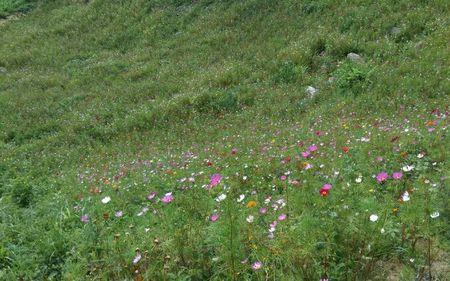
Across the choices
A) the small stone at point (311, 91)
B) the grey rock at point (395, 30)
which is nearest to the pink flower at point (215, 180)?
the small stone at point (311, 91)

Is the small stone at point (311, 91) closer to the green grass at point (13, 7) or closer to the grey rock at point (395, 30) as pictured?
the grey rock at point (395, 30)

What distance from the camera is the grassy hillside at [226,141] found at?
439cm

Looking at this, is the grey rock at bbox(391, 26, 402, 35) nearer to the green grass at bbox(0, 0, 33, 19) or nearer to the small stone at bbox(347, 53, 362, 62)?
the small stone at bbox(347, 53, 362, 62)

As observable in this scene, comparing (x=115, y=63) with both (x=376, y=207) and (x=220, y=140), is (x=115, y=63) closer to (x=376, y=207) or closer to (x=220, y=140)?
(x=220, y=140)

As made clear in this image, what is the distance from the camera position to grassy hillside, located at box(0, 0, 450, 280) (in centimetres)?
439

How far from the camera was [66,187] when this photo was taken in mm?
9930

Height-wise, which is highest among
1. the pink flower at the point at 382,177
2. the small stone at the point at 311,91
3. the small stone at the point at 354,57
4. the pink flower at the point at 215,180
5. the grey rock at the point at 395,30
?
the pink flower at the point at 382,177

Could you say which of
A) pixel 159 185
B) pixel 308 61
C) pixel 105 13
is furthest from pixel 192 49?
pixel 159 185

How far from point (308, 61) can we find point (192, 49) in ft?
20.0

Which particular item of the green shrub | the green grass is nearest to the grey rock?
the green shrub

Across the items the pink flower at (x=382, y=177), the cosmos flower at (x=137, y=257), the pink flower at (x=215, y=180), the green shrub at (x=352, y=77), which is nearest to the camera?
the cosmos flower at (x=137, y=257)

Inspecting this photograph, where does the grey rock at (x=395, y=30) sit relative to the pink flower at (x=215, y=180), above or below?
below

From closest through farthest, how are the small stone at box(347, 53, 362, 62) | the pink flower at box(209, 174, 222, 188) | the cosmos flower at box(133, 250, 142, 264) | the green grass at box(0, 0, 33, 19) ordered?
the cosmos flower at box(133, 250, 142, 264)
the pink flower at box(209, 174, 222, 188)
the small stone at box(347, 53, 362, 62)
the green grass at box(0, 0, 33, 19)

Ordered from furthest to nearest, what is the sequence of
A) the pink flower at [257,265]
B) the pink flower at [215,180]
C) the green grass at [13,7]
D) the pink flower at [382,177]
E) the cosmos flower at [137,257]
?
the green grass at [13,7], the pink flower at [215,180], the pink flower at [382,177], the cosmos flower at [137,257], the pink flower at [257,265]
